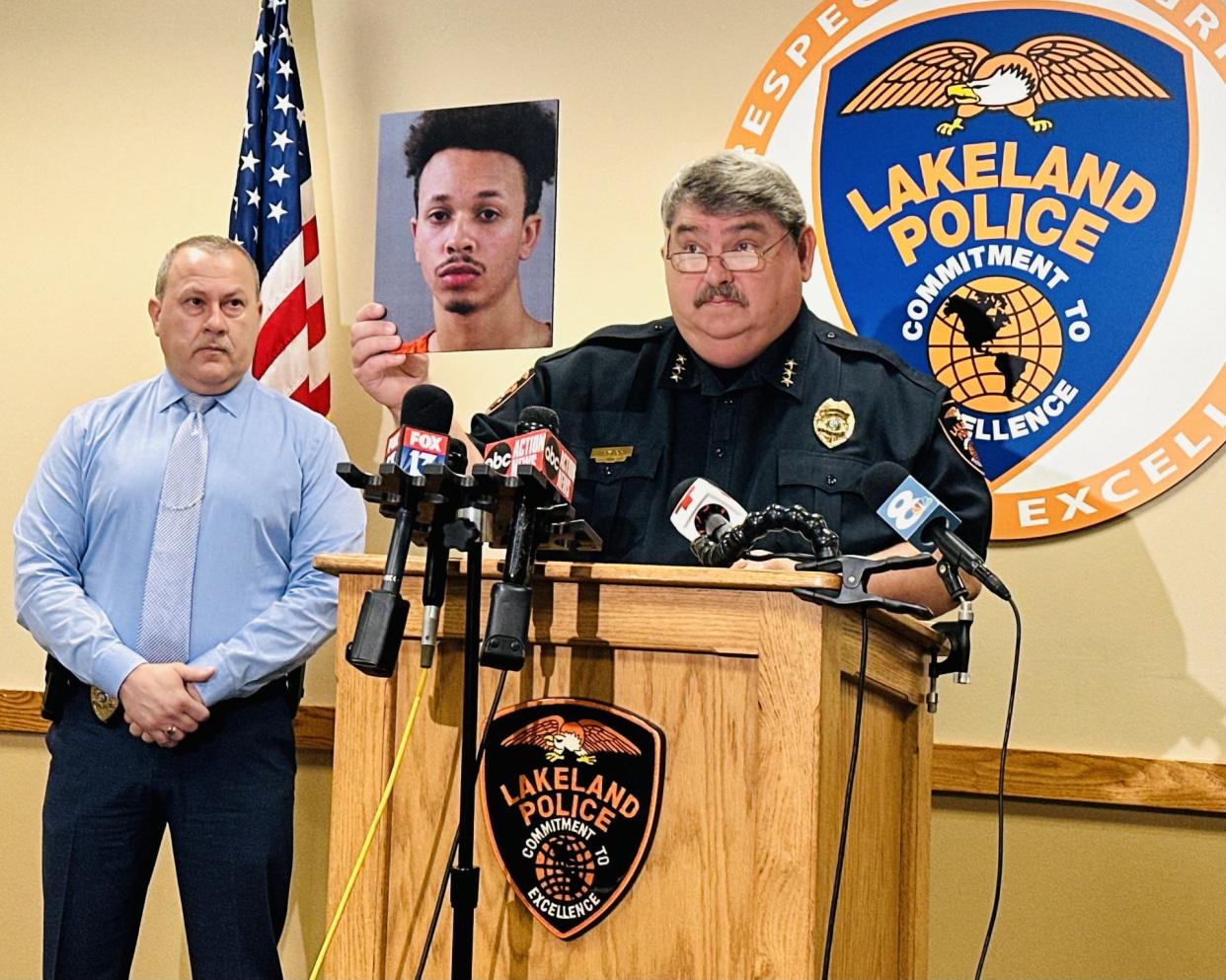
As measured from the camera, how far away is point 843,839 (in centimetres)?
154

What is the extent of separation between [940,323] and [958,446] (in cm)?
74

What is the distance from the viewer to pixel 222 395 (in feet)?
9.95

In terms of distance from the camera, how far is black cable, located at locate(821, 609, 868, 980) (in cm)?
146

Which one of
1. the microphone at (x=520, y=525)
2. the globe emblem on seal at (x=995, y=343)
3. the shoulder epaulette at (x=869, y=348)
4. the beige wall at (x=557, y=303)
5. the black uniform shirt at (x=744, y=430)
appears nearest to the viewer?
the microphone at (x=520, y=525)

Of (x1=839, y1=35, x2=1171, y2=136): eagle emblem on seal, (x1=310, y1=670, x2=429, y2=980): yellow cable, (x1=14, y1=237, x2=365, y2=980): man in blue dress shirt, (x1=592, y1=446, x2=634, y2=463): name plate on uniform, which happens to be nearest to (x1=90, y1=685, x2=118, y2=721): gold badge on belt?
(x1=14, y1=237, x2=365, y2=980): man in blue dress shirt

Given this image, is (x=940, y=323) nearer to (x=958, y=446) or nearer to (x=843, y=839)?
(x=958, y=446)

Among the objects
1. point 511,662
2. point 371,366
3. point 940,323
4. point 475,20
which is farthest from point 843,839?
point 475,20

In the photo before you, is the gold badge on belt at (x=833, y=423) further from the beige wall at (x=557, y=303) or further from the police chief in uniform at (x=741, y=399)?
the beige wall at (x=557, y=303)

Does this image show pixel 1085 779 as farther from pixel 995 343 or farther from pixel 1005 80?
pixel 1005 80

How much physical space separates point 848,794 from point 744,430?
1047mm

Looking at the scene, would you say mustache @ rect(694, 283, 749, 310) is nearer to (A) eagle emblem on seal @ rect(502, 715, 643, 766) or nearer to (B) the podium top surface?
(B) the podium top surface

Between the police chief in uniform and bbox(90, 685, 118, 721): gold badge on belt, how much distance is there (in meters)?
0.90

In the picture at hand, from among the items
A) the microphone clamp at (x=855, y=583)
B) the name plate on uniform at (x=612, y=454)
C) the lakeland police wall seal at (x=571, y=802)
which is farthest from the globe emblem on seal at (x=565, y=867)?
the name plate on uniform at (x=612, y=454)

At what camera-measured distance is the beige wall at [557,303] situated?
2939 millimetres
